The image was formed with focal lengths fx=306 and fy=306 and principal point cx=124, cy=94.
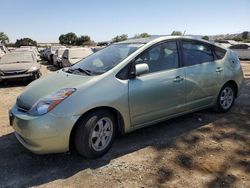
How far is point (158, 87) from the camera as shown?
4.61 meters

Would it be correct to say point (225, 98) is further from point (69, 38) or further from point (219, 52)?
point (69, 38)

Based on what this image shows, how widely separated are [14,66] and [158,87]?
8166 mm

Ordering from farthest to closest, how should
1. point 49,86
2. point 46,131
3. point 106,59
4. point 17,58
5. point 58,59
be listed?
point 58,59, point 17,58, point 106,59, point 49,86, point 46,131

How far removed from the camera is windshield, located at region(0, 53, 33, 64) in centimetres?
1215

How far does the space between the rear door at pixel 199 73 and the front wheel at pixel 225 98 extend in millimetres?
293

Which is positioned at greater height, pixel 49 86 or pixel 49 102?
pixel 49 86

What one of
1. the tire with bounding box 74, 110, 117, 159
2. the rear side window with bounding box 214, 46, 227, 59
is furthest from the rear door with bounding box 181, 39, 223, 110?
the tire with bounding box 74, 110, 117, 159

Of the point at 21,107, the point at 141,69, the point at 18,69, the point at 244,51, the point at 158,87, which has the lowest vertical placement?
the point at 244,51

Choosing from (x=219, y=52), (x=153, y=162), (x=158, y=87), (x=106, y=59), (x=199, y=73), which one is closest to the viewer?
(x=153, y=162)

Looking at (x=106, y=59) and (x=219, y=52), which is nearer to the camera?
(x=106, y=59)

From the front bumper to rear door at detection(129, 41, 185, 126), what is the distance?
3.35 ft

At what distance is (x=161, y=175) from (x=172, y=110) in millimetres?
1488

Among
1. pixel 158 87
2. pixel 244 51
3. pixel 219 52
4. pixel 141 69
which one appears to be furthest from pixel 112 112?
pixel 244 51

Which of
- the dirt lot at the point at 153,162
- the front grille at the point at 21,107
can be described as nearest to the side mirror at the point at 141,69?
the dirt lot at the point at 153,162
